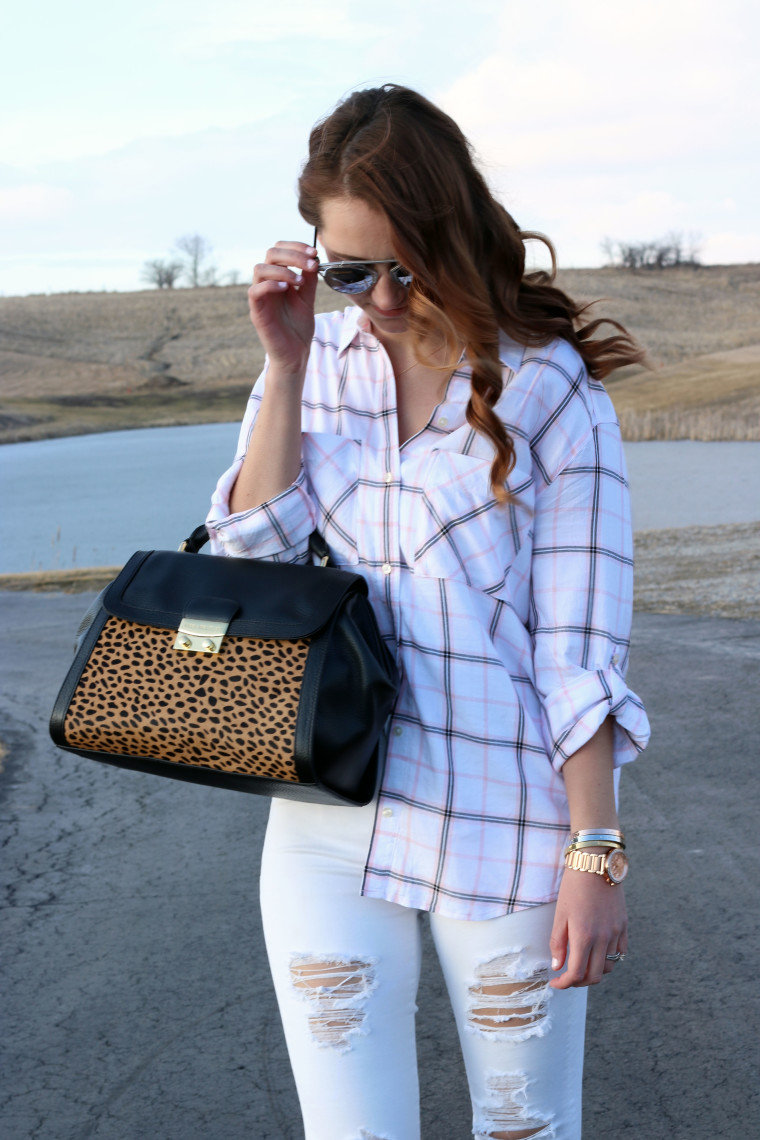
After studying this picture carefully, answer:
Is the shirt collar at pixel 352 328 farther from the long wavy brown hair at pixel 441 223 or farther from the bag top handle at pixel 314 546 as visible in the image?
the bag top handle at pixel 314 546

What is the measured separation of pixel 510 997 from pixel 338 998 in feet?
0.78

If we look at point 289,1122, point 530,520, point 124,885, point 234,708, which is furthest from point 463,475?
point 124,885

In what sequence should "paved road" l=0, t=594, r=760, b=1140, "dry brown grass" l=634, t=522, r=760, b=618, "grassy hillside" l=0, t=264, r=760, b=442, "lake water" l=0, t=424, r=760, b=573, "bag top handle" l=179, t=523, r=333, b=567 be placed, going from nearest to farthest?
"bag top handle" l=179, t=523, r=333, b=567
"paved road" l=0, t=594, r=760, b=1140
"dry brown grass" l=634, t=522, r=760, b=618
"lake water" l=0, t=424, r=760, b=573
"grassy hillside" l=0, t=264, r=760, b=442

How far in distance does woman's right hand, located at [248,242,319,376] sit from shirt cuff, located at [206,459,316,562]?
18cm

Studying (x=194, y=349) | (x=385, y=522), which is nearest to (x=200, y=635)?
Answer: (x=385, y=522)

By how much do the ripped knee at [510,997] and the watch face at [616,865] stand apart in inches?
6.6

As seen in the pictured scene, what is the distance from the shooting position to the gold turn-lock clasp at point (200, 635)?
142 centimetres

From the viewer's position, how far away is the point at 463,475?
1.51 meters

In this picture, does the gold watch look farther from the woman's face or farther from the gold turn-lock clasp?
the woman's face

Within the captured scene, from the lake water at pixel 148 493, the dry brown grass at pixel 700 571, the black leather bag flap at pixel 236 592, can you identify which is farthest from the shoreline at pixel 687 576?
the black leather bag flap at pixel 236 592

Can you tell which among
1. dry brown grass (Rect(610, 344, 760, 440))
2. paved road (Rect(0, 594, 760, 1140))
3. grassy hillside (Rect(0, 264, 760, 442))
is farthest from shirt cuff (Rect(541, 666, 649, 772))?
grassy hillside (Rect(0, 264, 760, 442))

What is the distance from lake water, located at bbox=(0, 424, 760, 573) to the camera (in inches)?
527

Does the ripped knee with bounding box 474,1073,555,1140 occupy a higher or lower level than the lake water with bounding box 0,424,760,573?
higher

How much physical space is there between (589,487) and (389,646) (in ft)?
1.22
